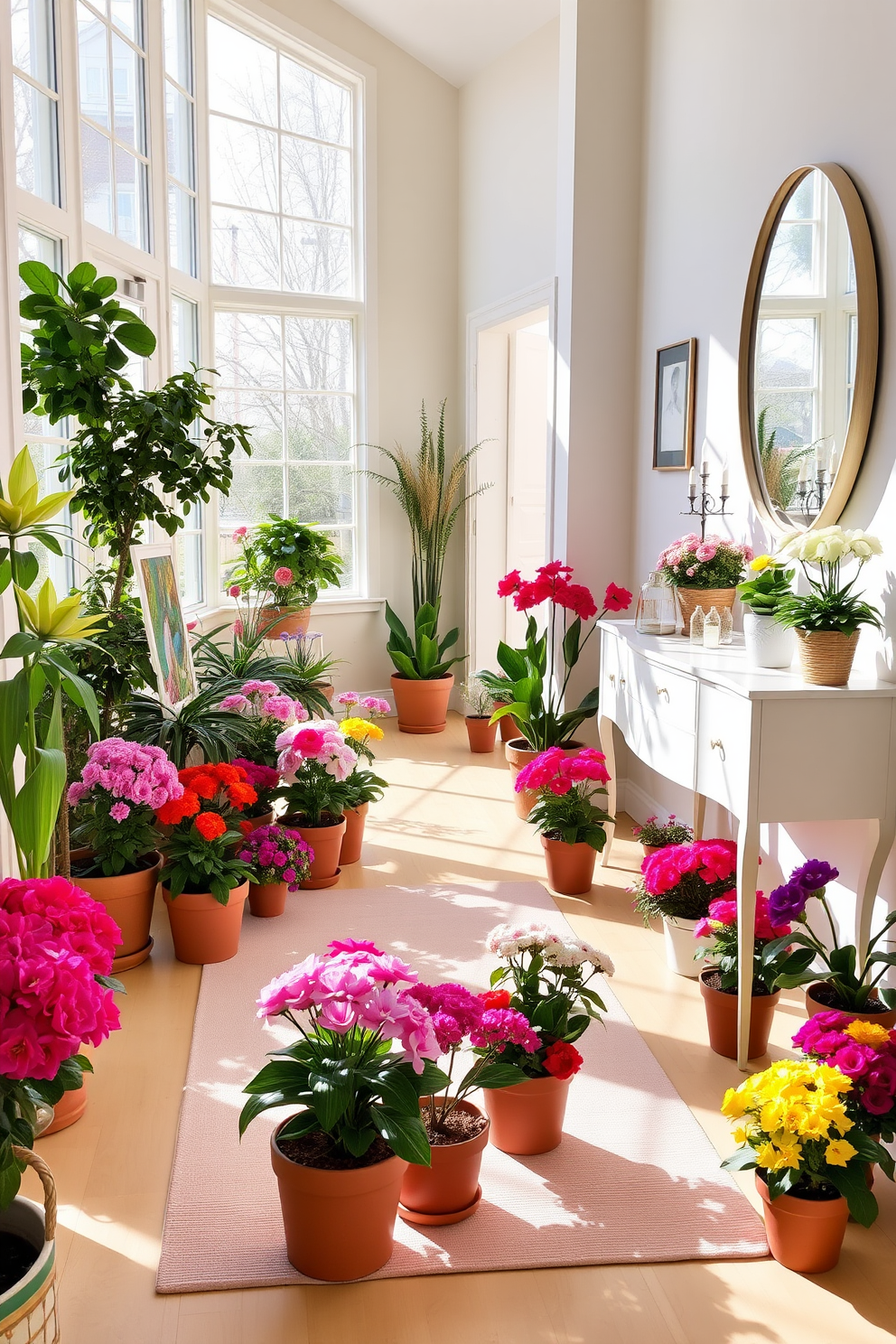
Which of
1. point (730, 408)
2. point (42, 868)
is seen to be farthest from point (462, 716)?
point (42, 868)

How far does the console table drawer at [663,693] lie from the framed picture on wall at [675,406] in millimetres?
1008

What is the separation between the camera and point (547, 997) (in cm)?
229

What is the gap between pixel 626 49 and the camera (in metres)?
4.35

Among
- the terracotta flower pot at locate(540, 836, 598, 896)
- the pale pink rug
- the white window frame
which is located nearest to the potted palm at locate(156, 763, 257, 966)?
the pale pink rug

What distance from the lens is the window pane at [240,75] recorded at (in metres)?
5.52

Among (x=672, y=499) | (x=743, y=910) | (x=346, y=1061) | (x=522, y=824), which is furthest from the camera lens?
(x=522, y=824)

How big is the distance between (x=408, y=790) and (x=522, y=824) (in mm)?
713

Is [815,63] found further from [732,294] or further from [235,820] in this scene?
[235,820]

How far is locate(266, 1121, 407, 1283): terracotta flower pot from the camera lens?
184 centimetres

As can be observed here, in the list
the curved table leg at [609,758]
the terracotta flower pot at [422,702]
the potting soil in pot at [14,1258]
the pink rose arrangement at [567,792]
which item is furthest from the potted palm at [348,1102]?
the terracotta flower pot at [422,702]

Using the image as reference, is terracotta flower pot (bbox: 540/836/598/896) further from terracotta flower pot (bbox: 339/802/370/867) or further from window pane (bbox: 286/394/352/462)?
window pane (bbox: 286/394/352/462)

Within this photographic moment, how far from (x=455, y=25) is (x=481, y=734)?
3633 millimetres

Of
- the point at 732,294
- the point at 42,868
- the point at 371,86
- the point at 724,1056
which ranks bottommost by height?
the point at 724,1056

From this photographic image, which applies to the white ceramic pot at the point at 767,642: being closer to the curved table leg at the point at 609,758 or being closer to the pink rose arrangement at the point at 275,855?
the curved table leg at the point at 609,758
